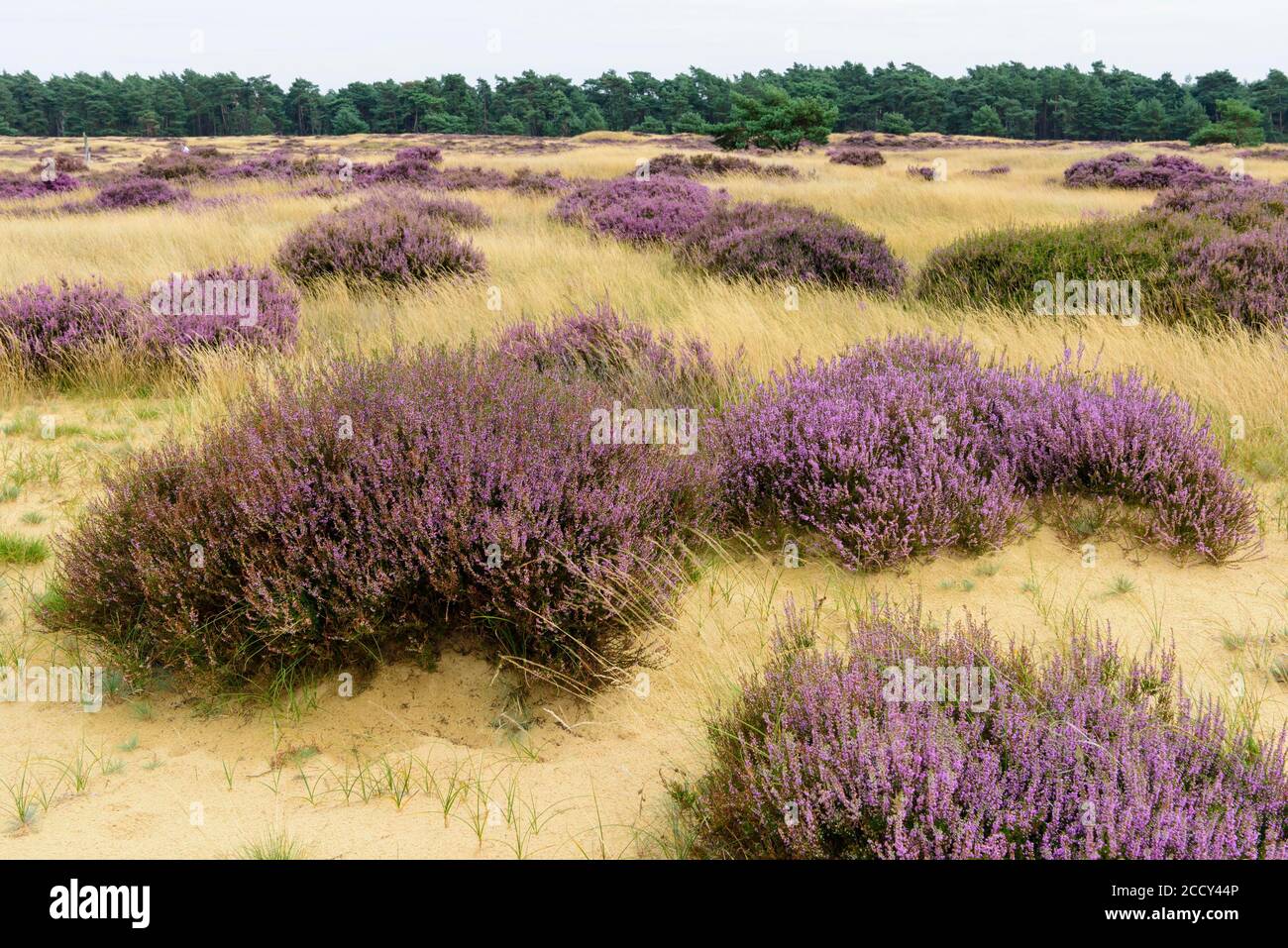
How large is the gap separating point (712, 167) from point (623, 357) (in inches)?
748

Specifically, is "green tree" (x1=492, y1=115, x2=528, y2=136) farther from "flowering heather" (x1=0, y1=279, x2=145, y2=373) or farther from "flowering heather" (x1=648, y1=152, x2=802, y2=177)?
"flowering heather" (x1=0, y1=279, x2=145, y2=373)

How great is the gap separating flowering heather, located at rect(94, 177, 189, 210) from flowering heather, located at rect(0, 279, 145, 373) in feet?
38.0

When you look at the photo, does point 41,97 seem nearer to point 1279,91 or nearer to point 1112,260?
point 1112,260

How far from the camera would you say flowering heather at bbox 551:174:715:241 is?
1171cm

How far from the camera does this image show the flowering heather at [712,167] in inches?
865

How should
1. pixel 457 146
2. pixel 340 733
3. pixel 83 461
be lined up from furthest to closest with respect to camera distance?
pixel 457 146
pixel 83 461
pixel 340 733

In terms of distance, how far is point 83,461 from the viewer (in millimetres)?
4711

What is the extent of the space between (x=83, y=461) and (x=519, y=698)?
3.35 metres

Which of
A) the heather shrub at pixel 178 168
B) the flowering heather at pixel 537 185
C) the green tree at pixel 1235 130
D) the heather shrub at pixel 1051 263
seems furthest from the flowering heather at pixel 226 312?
the green tree at pixel 1235 130

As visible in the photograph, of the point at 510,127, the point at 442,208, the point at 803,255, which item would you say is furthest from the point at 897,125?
the point at 803,255

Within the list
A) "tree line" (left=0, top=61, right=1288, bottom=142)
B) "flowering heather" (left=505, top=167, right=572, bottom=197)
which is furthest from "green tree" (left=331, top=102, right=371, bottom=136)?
"flowering heather" (left=505, top=167, right=572, bottom=197)

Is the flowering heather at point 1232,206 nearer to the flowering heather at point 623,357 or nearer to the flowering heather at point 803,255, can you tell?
the flowering heather at point 803,255

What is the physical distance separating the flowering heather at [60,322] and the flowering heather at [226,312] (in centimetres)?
25
